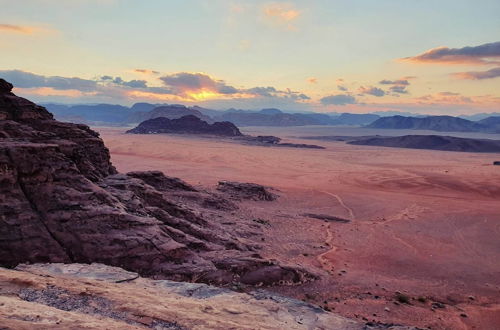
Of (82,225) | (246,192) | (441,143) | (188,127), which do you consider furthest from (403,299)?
(188,127)

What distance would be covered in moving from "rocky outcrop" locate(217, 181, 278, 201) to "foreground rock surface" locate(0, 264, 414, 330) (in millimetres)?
17736

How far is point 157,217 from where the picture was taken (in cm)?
1470

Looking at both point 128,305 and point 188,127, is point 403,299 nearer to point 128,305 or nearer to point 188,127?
point 128,305

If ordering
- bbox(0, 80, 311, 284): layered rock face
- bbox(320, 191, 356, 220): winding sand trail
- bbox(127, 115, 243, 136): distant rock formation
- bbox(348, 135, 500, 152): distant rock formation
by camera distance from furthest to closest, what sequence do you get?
bbox(127, 115, 243, 136): distant rock formation → bbox(348, 135, 500, 152): distant rock formation → bbox(320, 191, 356, 220): winding sand trail → bbox(0, 80, 311, 284): layered rock face

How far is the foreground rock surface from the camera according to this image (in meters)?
6.28

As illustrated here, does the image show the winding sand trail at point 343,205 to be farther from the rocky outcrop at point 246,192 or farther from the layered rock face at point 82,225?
the layered rock face at point 82,225

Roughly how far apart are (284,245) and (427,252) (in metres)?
7.03

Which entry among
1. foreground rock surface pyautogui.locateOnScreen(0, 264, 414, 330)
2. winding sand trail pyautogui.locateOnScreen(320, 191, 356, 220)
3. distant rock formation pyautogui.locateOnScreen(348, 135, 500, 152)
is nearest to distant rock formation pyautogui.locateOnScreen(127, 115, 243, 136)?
distant rock formation pyautogui.locateOnScreen(348, 135, 500, 152)

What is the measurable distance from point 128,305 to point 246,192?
72.0 feet

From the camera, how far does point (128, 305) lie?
24.8 feet

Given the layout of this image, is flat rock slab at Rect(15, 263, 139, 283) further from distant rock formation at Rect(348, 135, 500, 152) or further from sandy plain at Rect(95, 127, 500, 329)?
distant rock formation at Rect(348, 135, 500, 152)

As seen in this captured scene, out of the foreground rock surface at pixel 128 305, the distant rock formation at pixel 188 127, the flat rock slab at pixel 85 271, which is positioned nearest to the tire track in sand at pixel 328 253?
the foreground rock surface at pixel 128 305

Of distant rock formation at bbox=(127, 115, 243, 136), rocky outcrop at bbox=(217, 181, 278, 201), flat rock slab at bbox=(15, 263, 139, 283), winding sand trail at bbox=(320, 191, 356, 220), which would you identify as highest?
distant rock formation at bbox=(127, 115, 243, 136)

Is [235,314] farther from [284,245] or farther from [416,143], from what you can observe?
[416,143]
